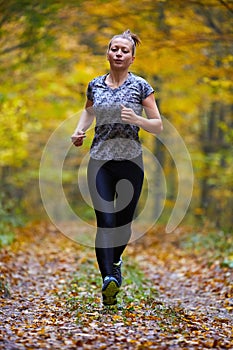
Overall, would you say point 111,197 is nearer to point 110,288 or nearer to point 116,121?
point 116,121

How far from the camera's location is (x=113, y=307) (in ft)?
17.6

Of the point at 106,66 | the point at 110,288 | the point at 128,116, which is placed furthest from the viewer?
the point at 106,66

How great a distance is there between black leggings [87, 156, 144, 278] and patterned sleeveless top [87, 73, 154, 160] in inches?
3.7

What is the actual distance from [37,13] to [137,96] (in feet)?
19.0

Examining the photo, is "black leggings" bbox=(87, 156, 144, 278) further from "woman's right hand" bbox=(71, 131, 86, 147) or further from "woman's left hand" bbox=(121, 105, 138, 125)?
"woman's left hand" bbox=(121, 105, 138, 125)

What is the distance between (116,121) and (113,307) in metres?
1.67

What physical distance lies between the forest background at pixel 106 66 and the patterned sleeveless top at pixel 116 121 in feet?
12.8

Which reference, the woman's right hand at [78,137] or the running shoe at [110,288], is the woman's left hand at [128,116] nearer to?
the woman's right hand at [78,137]

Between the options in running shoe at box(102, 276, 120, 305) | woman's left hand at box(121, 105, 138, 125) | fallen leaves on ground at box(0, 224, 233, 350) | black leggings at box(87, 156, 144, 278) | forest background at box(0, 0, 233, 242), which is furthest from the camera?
forest background at box(0, 0, 233, 242)

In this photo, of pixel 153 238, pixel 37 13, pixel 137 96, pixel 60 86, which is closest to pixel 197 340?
pixel 137 96

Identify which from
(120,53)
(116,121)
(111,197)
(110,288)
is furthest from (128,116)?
(110,288)

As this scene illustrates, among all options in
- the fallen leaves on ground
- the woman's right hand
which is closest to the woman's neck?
the woman's right hand

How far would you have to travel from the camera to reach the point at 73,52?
46.9 ft

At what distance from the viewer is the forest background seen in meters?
11.0
